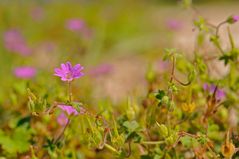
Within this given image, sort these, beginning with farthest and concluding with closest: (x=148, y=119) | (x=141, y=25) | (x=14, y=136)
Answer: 1. (x=141, y=25)
2. (x=14, y=136)
3. (x=148, y=119)

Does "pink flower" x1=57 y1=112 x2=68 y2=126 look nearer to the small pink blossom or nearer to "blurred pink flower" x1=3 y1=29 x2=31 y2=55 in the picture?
"blurred pink flower" x1=3 y1=29 x2=31 y2=55

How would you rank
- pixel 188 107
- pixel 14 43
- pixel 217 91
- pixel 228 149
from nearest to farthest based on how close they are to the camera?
pixel 228 149
pixel 188 107
pixel 217 91
pixel 14 43

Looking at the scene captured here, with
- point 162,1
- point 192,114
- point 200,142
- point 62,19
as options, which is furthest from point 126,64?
point 162,1

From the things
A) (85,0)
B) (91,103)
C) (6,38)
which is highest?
(85,0)

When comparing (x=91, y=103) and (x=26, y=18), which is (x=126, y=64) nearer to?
(x=26, y=18)

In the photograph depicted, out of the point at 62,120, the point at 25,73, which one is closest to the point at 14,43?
the point at 25,73

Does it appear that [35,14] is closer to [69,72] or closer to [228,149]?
[69,72]

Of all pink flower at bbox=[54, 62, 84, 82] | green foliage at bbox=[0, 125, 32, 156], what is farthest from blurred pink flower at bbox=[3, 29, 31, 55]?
pink flower at bbox=[54, 62, 84, 82]

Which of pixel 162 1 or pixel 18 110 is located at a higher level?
pixel 162 1
